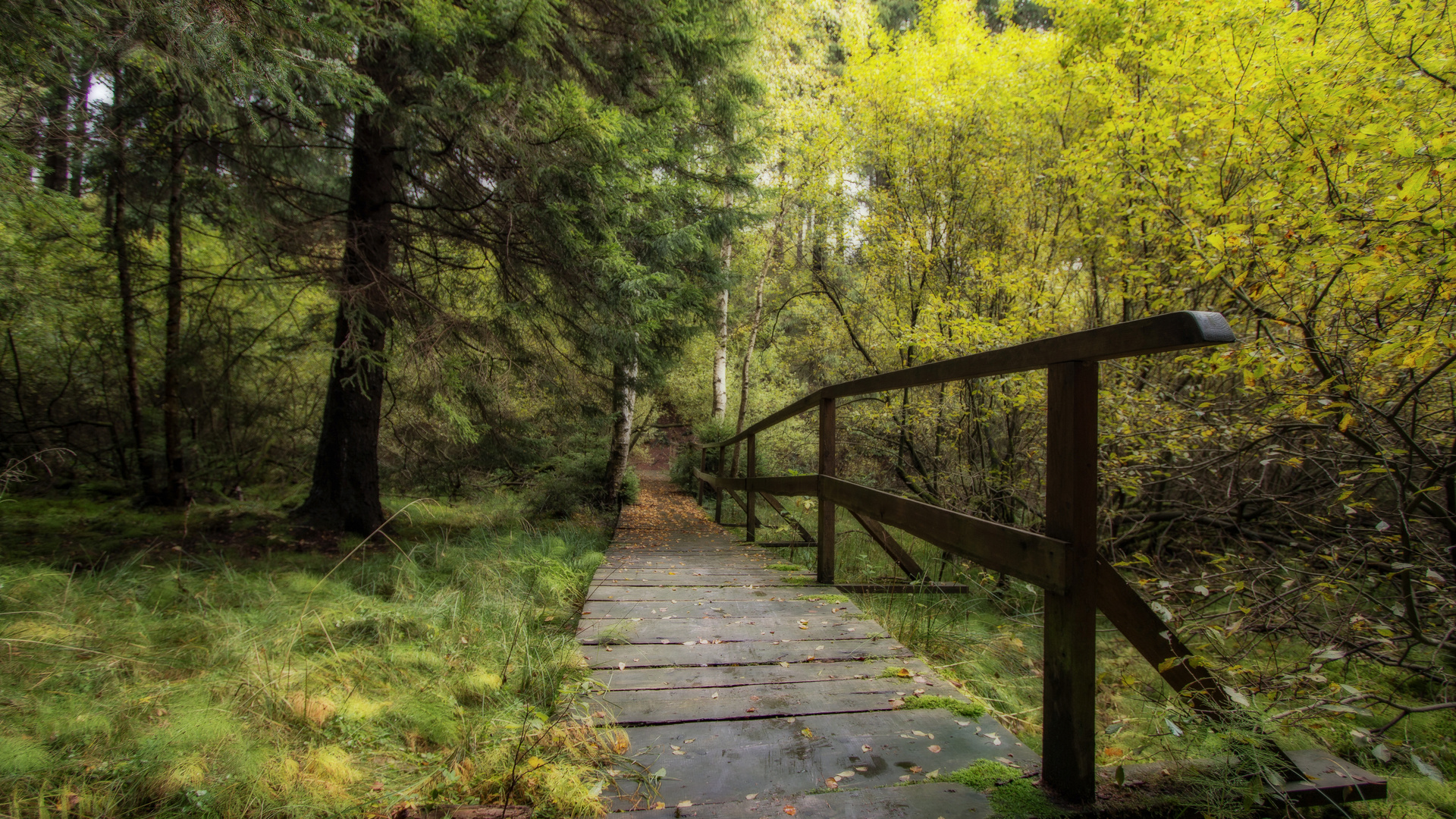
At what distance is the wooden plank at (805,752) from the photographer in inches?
63.0

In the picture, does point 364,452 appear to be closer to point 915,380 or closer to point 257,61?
point 257,61

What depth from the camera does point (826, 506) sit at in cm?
372

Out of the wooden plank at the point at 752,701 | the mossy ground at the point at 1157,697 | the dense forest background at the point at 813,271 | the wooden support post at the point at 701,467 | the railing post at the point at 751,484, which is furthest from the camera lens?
the wooden support post at the point at 701,467

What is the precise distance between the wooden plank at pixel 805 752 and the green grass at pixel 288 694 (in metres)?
0.20

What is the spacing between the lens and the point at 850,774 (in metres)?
1.65

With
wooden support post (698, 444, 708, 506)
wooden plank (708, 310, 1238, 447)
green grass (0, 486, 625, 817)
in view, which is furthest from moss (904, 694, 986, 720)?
wooden support post (698, 444, 708, 506)

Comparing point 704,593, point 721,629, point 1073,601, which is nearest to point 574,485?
point 704,593

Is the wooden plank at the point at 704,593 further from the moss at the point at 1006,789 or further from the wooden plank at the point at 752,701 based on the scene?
the moss at the point at 1006,789

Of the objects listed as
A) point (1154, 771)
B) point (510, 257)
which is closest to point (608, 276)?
point (510, 257)

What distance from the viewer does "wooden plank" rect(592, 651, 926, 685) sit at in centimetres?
222

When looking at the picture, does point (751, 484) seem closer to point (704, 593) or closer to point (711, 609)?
point (704, 593)

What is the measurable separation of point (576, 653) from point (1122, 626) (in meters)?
1.81

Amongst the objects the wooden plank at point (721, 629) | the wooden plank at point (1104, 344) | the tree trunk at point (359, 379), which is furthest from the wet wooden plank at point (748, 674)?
the tree trunk at point (359, 379)

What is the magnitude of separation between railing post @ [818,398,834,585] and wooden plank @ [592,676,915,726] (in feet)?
4.90
